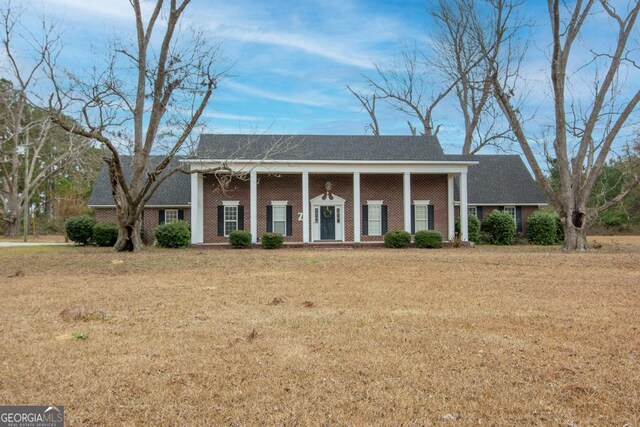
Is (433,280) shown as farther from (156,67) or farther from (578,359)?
(156,67)

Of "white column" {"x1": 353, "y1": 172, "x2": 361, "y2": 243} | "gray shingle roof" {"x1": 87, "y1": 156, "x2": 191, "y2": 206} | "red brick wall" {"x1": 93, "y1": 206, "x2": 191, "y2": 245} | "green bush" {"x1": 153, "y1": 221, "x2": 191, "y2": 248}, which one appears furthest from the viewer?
"gray shingle roof" {"x1": 87, "y1": 156, "x2": 191, "y2": 206}

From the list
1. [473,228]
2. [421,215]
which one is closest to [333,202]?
[421,215]

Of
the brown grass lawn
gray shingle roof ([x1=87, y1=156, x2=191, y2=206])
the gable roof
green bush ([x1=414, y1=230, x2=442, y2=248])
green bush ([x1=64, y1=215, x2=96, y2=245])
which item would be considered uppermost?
the gable roof

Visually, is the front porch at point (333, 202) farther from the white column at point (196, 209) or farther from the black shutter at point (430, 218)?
the white column at point (196, 209)

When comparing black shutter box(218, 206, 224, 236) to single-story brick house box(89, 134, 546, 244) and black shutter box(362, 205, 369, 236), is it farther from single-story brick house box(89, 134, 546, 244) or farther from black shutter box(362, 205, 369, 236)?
black shutter box(362, 205, 369, 236)

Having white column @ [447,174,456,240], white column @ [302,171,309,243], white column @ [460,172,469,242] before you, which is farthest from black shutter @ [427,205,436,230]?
white column @ [302,171,309,243]

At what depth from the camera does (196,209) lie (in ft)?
83.9

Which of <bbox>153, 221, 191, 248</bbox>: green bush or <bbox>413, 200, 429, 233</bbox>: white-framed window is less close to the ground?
<bbox>413, 200, 429, 233</bbox>: white-framed window

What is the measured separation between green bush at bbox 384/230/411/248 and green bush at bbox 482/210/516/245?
5.93 metres

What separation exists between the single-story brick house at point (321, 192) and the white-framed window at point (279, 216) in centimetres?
5

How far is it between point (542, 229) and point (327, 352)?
2524 cm

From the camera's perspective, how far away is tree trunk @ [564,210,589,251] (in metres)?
22.7

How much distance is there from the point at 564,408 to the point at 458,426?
98cm

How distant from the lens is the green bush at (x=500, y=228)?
1104 inches
